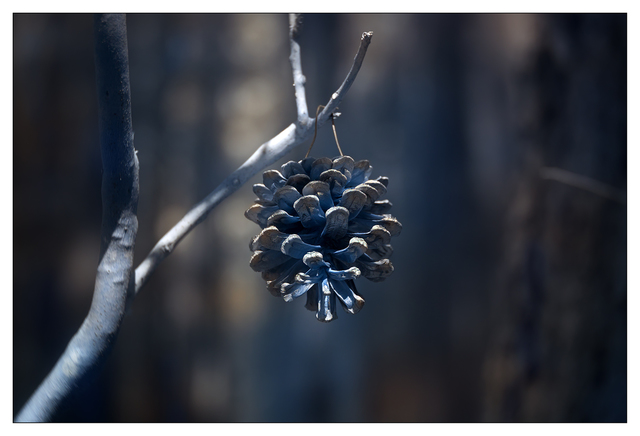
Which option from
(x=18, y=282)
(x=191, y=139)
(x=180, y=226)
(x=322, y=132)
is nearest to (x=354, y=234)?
(x=180, y=226)

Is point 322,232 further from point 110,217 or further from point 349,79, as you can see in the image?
point 110,217

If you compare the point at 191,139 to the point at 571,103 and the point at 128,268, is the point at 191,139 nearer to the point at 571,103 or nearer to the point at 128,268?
the point at 128,268

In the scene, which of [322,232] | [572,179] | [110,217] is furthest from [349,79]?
[572,179]

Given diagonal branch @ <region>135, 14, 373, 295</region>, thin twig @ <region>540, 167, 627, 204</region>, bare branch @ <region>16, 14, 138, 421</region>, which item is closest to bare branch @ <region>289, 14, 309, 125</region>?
diagonal branch @ <region>135, 14, 373, 295</region>

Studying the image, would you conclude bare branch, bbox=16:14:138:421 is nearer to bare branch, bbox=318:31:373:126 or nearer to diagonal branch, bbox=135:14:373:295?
diagonal branch, bbox=135:14:373:295

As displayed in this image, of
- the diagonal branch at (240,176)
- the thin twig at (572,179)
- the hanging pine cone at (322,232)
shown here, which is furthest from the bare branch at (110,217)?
the thin twig at (572,179)

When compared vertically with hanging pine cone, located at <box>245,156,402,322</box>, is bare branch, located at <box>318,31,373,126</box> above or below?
above
